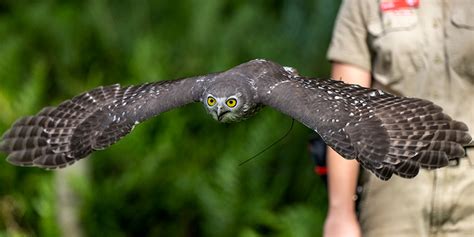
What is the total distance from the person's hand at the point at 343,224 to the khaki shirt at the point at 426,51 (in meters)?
0.57

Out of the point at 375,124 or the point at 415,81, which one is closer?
the point at 375,124

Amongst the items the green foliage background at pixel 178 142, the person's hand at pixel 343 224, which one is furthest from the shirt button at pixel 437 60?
the green foliage background at pixel 178 142

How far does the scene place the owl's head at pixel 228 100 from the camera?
437 cm

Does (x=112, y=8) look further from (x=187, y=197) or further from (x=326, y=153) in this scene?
(x=326, y=153)

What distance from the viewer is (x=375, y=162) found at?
4.16 metres

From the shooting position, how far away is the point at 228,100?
4355 mm

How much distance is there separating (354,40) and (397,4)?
0.77 ft

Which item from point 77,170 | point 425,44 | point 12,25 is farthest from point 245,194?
point 12,25

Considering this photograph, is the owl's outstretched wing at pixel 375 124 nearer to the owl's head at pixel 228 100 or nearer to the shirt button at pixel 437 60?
the owl's head at pixel 228 100

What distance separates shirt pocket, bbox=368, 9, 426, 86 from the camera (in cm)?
453

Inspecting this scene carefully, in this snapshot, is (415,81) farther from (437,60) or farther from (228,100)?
(228,100)

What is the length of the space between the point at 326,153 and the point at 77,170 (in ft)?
8.30

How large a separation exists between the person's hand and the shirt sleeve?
24.3 inches

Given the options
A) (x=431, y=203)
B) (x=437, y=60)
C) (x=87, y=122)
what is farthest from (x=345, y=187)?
(x=87, y=122)
